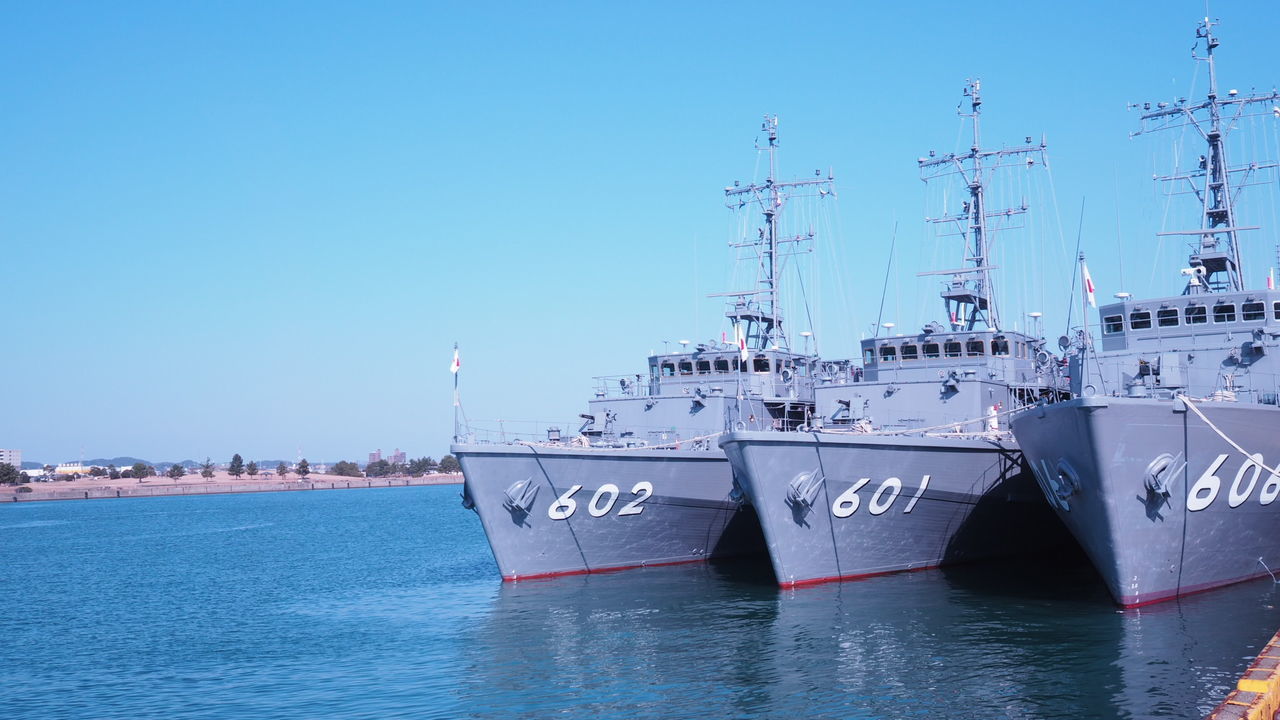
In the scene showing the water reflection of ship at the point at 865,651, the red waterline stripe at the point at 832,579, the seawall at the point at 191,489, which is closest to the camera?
the water reflection of ship at the point at 865,651

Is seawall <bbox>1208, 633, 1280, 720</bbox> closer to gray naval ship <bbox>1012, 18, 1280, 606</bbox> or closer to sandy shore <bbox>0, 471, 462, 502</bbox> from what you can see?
gray naval ship <bbox>1012, 18, 1280, 606</bbox>

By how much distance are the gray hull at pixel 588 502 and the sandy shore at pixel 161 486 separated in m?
92.0

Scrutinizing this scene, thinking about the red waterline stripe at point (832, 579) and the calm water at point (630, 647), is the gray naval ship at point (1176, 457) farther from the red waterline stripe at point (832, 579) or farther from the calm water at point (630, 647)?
the red waterline stripe at point (832, 579)

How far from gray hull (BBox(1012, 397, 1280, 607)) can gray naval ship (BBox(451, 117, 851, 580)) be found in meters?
6.30

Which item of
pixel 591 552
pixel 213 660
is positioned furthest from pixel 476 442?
pixel 213 660

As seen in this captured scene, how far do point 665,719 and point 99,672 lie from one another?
9.41 metres

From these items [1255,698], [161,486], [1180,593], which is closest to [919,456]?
[1180,593]

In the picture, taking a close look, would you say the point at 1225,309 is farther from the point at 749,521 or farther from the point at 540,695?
the point at 540,695

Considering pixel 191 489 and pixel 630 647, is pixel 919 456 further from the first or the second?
pixel 191 489

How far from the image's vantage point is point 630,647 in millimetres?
16562

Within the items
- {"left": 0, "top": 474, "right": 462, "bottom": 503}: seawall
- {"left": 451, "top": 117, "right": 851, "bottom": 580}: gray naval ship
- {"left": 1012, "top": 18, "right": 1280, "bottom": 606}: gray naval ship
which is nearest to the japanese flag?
{"left": 1012, "top": 18, "right": 1280, "bottom": 606}: gray naval ship

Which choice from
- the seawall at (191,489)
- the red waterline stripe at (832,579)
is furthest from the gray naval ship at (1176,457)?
the seawall at (191,489)

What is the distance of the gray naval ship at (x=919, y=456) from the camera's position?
20.1m

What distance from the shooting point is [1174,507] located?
16.6m
